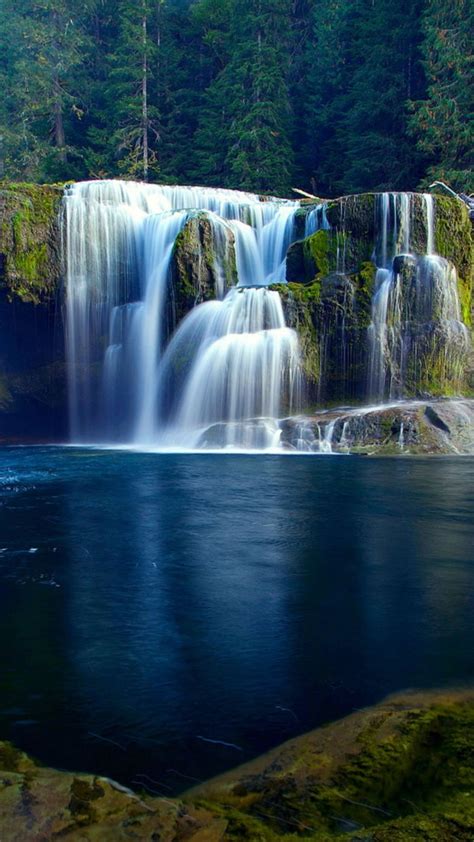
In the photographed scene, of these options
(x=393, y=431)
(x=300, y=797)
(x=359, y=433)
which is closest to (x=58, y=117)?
(x=359, y=433)

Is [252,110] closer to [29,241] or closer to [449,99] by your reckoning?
[449,99]

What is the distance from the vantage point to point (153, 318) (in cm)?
1847

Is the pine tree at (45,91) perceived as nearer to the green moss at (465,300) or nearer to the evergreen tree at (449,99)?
the evergreen tree at (449,99)

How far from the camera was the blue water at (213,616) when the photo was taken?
296cm

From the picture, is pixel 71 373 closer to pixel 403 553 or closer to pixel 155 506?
pixel 155 506

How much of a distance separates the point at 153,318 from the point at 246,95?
1865 cm

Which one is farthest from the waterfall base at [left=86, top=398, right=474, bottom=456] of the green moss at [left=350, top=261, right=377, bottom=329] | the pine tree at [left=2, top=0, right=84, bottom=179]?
the pine tree at [left=2, top=0, right=84, bottom=179]

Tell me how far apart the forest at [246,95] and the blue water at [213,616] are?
21.0m

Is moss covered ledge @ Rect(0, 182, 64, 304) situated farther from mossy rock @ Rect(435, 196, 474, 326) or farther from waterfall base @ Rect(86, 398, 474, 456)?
mossy rock @ Rect(435, 196, 474, 326)

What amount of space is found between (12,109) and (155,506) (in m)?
38.3

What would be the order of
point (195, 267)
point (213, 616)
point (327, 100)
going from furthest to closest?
1. point (327, 100)
2. point (195, 267)
3. point (213, 616)

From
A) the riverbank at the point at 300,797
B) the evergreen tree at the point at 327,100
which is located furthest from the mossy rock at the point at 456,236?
the riverbank at the point at 300,797

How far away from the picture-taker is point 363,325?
16.7 metres

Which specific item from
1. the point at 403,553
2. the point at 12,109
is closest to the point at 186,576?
the point at 403,553
